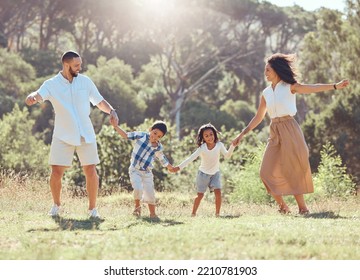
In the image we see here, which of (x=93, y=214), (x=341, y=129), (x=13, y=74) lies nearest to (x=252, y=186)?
(x=93, y=214)

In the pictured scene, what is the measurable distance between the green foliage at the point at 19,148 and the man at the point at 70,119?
1004 centimetres

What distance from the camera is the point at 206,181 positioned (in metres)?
8.48

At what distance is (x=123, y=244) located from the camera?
17.0ft

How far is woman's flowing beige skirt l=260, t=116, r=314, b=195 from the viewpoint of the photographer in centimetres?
795

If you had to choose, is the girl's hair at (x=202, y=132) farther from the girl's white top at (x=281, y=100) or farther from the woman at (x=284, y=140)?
the girl's white top at (x=281, y=100)

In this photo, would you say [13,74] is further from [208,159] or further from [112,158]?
[208,159]

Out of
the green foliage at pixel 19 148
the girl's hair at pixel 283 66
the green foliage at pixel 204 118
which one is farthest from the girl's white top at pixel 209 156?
the green foliage at pixel 204 118

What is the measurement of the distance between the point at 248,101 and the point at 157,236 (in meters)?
38.3

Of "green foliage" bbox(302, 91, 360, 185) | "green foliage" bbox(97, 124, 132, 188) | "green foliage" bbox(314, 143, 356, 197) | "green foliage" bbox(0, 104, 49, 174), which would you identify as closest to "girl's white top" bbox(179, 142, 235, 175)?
"green foliage" bbox(314, 143, 356, 197)

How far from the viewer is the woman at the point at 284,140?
787 cm

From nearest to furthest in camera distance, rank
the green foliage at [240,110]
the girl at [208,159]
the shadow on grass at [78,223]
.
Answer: the shadow on grass at [78,223]
the girl at [208,159]
the green foliage at [240,110]

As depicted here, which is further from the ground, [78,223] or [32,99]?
[32,99]

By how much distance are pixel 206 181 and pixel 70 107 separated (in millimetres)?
2070
